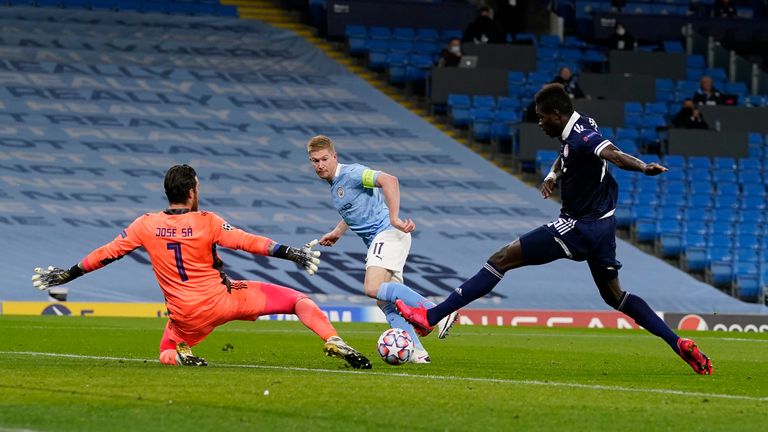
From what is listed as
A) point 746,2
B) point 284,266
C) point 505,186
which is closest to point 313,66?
point 505,186

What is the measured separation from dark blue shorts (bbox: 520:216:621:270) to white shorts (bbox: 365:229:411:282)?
138cm

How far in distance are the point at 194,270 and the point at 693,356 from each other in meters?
3.90

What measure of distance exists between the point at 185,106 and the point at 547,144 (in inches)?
325

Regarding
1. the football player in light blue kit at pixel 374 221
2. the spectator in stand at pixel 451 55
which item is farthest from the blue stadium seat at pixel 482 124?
the football player in light blue kit at pixel 374 221

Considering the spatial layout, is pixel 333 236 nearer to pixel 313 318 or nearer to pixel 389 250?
pixel 389 250

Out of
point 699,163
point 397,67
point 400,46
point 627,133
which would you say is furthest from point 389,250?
point 400,46

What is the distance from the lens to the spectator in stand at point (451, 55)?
3372cm

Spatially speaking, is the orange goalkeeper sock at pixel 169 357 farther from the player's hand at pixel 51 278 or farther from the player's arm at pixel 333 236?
the player's arm at pixel 333 236

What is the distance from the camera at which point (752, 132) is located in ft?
114

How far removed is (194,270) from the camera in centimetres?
1078

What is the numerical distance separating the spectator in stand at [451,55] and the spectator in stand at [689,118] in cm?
524

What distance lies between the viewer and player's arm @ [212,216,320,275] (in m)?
10.4

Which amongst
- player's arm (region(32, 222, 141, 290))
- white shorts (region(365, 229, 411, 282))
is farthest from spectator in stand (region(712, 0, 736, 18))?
player's arm (region(32, 222, 141, 290))

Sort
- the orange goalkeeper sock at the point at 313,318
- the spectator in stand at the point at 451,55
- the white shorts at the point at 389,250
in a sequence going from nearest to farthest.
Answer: the orange goalkeeper sock at the point at 313,318
the white shorts at the point at 389,250
the spectator in stand at the point at 451,55
